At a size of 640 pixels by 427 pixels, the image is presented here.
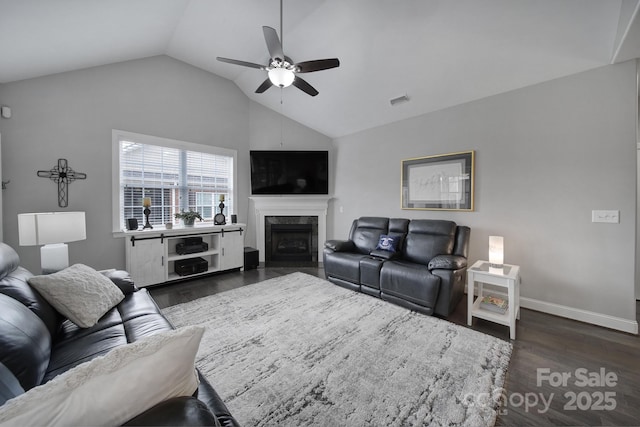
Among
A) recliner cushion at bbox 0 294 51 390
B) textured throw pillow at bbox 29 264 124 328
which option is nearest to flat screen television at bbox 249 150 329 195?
textured throw pillow at bbox 29 264 124 328

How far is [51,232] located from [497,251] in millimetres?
4356

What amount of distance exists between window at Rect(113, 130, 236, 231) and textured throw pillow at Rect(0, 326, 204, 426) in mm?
3663

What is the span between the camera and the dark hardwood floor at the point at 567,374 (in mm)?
1451

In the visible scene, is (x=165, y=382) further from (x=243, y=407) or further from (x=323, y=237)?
(x=323, y=237)

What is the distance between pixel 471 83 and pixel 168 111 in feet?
14.4

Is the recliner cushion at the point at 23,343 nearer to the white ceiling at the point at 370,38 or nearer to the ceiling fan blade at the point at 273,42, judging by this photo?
the white ceiling at the point at 370,38

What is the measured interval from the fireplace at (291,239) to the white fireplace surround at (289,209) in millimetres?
86

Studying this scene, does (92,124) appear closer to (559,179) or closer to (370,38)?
(370,38)

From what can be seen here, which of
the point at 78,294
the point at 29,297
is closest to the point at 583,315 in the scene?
the point at 78,294

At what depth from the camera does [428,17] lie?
7.84 feet

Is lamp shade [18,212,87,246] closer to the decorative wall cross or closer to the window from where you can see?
the decorative wall cross

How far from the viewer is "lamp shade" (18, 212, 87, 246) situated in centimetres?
211

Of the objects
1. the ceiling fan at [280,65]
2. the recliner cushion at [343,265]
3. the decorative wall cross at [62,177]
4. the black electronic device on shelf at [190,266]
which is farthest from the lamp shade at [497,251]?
the decorative wall cross at [62,177]

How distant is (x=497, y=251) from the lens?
2566 millimetres
